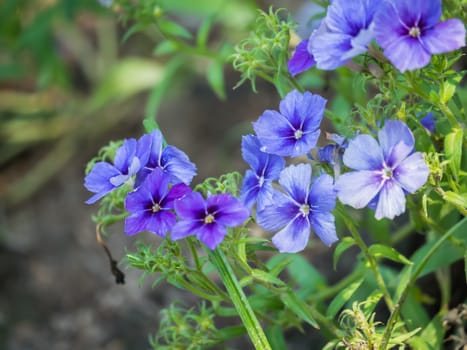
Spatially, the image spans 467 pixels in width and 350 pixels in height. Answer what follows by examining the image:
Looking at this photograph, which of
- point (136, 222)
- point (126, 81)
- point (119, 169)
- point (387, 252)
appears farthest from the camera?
point (126, 81)

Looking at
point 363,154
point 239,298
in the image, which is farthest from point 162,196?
point 363,154

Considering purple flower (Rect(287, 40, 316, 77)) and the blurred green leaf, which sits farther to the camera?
the blurred green leaf

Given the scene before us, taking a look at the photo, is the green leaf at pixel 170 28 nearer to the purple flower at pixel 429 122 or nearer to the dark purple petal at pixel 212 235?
the purple flower at pixel 429 122

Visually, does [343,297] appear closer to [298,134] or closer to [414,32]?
[298,134]

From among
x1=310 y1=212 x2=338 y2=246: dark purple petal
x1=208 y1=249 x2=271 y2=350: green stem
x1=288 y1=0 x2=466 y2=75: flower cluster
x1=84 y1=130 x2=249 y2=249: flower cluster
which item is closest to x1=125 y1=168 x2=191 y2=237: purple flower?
x1=84 y1=130 x2=249 y2=249: flower cluster

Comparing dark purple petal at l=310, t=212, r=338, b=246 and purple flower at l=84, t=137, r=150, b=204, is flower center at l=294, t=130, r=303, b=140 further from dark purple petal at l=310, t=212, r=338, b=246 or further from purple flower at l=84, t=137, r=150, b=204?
purple flower at l=84, t=137, r=150, b=204

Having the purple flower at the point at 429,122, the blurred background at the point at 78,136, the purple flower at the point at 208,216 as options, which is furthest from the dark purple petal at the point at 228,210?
the blurred background at the point at 78,136
